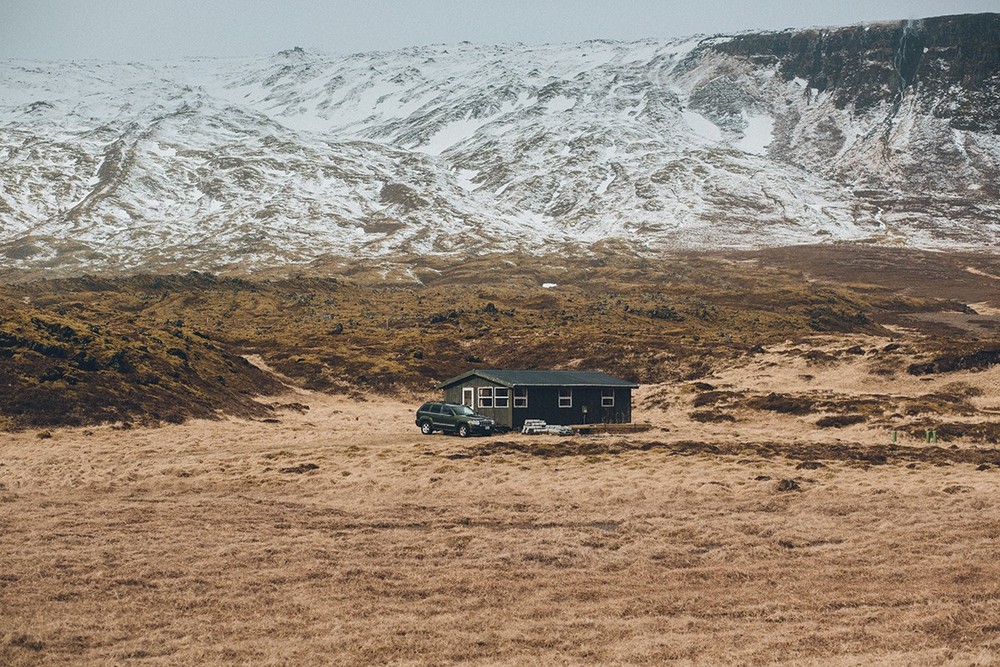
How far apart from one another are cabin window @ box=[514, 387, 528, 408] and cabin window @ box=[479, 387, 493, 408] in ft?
5.46

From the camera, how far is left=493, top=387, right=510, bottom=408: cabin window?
52.8m

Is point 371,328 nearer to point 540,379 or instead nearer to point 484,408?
point 484,408

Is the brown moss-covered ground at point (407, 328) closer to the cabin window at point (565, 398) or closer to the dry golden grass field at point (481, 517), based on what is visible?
the dry golden grass field at point (481, 517)

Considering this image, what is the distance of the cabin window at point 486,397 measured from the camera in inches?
2104

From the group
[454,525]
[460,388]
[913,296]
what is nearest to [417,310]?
[460,388]

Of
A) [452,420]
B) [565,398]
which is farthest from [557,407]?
[452,420]

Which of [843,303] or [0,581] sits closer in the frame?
[0,581]

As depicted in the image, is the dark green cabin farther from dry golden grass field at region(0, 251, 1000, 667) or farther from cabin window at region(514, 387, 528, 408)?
dry golden grass field at region(0, 251, 1000, 667)

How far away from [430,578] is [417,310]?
4486 inches

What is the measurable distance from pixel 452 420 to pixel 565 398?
25.3 ft

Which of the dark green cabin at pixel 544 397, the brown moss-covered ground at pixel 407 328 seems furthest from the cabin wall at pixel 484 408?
the brown moss-covered ground at pixel 407 328

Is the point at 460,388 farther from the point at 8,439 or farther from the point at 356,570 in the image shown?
the point at 356,570

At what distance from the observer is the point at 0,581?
19.6 metres

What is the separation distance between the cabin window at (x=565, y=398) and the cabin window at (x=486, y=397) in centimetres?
406
